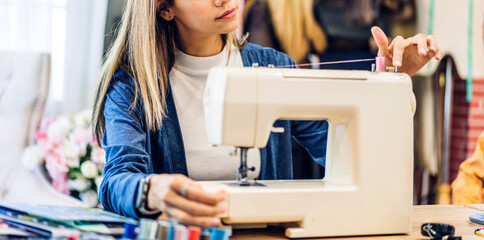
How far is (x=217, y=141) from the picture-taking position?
1302 mm

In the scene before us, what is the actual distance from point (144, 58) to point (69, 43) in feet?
6.48

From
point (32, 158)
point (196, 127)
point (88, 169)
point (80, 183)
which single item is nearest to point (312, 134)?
point (196, 127)

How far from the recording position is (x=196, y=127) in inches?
67.2

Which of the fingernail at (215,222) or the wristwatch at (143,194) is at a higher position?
the wristwatch at (143,194)

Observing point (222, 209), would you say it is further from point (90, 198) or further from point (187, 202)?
point (90, 198)

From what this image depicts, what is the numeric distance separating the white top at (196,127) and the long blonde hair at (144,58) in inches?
1.7

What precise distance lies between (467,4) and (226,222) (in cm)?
278

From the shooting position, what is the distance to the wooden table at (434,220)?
133cm

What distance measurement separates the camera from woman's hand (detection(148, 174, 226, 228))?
1144mm

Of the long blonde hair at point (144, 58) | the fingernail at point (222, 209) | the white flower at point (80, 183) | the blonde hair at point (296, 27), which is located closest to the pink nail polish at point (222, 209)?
the fingernail at point (222, 209)

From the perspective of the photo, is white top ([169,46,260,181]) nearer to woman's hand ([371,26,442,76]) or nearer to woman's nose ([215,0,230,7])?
woman's nose ([215,0,230,7])

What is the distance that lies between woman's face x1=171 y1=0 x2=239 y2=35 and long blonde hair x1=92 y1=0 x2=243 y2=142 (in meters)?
0.06

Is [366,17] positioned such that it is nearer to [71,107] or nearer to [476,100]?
[476,100]

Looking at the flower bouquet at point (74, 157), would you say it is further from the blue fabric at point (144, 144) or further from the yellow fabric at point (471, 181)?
the yellow fabric at point (471, 181)
